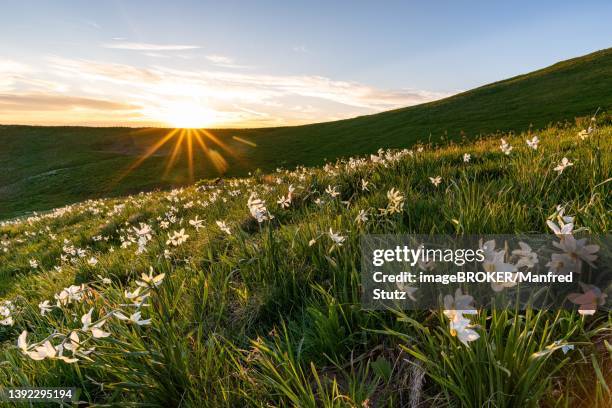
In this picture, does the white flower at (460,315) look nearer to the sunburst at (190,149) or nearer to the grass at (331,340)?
the grass at (331,340)

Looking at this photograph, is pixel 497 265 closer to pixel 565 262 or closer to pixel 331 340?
pixel 565 262

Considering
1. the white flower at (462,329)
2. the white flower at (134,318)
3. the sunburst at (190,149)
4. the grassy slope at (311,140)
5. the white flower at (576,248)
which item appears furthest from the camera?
the sunburst at (190,149)

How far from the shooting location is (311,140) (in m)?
70.1

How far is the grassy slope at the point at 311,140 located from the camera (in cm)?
4609

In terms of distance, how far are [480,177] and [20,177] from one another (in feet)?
253

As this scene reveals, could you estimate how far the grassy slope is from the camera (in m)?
46.1

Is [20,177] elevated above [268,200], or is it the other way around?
[268,200]

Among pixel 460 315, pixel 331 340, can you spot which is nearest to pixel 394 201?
pixel 331 340

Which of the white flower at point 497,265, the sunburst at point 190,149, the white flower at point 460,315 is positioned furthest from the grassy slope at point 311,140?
the white flower at point 460,315

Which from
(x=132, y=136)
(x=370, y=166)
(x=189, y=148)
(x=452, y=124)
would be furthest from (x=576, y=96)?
(x=132, y=136)

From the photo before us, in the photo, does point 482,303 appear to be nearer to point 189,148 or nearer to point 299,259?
point 299,259

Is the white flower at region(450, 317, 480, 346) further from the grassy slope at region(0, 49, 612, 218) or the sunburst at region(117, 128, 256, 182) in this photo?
the sunburst at region(117, 128, 256, 182)

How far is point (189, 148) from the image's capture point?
72.3 metres

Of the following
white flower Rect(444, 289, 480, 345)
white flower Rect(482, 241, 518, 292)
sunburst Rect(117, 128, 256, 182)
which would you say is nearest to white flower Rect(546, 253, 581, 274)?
white flower Rect(482, 241, 518, 292)
